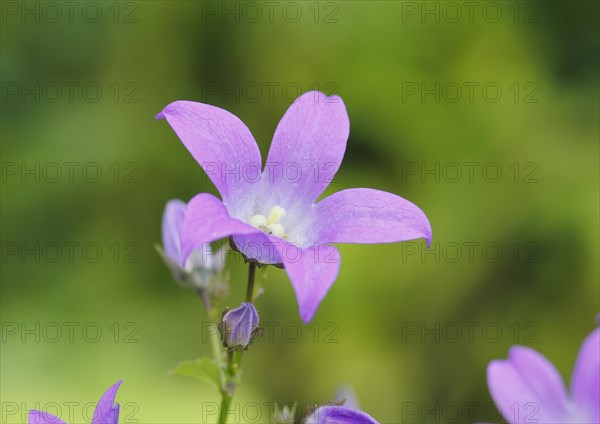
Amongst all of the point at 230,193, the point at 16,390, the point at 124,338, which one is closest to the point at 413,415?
the point at 124,338

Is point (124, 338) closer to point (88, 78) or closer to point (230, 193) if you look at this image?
point (88, 78)

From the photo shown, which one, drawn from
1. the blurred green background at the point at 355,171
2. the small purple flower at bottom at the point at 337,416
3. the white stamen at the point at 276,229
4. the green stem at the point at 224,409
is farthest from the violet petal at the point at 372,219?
the blurred green background at the point at 355,171

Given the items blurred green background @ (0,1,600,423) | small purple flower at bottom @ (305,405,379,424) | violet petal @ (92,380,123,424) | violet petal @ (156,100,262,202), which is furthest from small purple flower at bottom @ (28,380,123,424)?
blurred green background @ (0,1,600,423)

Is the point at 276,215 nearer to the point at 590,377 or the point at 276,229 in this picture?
the point at 276,229

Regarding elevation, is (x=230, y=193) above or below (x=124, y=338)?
above

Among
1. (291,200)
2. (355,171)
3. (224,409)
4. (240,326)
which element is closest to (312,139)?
(291,200)

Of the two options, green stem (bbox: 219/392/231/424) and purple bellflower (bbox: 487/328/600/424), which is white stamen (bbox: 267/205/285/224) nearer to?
green stem (bbox: 219/392/231/424)
